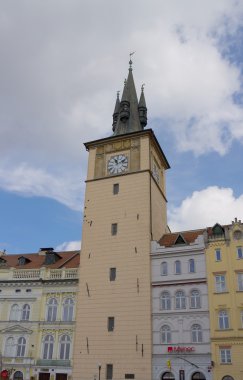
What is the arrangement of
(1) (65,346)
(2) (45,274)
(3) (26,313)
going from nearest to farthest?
(1) (65,346) → (3) (26,313) → (2) (45,274)

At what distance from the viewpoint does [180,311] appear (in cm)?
4447

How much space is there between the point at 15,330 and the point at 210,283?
23.8m

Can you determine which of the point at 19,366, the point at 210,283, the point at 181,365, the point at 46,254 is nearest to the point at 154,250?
the point at 210,283

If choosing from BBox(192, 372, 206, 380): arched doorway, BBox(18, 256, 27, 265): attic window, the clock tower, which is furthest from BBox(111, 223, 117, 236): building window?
BBox(192, 372, 206, 380): arched doorway

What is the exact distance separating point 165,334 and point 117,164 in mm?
22826

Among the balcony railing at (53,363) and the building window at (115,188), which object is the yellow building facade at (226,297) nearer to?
the building window at (115,188)

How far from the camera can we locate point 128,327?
149 feet

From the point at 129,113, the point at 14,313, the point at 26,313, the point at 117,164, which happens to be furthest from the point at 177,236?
the point at 14,313

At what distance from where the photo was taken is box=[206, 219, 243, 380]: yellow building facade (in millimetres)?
40478

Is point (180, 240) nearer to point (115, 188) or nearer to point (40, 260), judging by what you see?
point (115, 188)

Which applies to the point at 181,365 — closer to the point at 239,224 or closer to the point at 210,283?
the point at 210,283

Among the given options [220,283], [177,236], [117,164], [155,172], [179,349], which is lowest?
[179,349]

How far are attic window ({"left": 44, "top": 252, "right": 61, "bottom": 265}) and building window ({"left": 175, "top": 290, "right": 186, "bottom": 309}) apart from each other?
750 inches

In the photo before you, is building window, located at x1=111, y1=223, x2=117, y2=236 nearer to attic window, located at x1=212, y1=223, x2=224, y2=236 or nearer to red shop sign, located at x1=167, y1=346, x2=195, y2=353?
attic window, located at x1=212, y1=223, x2=224, y2=236
